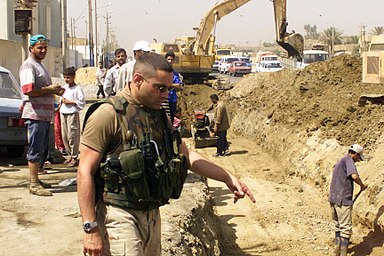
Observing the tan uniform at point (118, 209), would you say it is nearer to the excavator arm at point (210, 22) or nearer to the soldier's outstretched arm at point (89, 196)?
the soldier's outstretched arm at point (89, 196)

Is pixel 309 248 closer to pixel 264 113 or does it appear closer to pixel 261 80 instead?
pixel 264 113

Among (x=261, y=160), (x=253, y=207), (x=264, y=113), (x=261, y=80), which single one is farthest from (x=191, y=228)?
(x=261, y=80)

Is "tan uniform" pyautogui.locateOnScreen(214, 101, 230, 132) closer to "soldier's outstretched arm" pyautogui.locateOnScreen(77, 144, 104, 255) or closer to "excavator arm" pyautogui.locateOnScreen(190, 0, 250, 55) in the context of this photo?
"excavator arm" pyautogui.locateOnScreen(190, 0, 250, 55)

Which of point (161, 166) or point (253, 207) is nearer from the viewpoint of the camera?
point (161, 166)

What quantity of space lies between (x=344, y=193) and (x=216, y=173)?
4763 millimetres

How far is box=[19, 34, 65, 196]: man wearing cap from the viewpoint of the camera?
255 inches

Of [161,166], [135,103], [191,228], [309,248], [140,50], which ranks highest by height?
[140,50]

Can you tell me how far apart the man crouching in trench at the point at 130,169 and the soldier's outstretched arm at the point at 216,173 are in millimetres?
13

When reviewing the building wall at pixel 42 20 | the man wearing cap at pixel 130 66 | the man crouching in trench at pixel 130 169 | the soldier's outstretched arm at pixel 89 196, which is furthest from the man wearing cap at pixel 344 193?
the building wall at pixel 42 20

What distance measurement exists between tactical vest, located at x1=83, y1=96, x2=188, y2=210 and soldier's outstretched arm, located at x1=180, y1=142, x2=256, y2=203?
0.24 m

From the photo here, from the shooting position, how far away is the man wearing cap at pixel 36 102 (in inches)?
255

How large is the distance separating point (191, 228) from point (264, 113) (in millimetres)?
12206

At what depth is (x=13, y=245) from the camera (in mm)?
4828

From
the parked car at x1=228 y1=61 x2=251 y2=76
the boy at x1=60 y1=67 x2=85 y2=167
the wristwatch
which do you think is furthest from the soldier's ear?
the parked car at x1=228 y1=61 x2=251 y2=76
